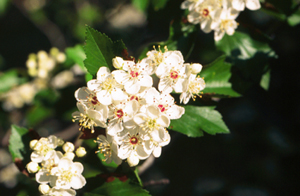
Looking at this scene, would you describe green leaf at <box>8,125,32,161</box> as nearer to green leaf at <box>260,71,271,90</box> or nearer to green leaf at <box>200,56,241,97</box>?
green leaf at <box>200,56,241,97</box>

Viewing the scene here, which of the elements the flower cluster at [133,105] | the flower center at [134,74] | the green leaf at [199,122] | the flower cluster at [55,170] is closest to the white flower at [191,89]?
the flower cluster at [133,105]

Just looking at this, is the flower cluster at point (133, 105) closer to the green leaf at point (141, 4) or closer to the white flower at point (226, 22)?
the white flower at point (226, 22)

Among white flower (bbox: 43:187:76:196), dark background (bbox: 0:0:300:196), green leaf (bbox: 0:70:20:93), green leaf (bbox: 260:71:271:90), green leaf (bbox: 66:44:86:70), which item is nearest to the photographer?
white flower (bbox: 43:187:76:196)

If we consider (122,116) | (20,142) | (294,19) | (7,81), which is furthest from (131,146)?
(7,81)

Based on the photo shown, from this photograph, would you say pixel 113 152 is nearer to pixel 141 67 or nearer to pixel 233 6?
pixel 141 67

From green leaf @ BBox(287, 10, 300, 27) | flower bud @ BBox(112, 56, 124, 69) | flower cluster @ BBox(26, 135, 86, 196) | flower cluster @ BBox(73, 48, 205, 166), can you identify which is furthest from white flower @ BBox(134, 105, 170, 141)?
green leaf @ BBox(287, 10, 300, 27)

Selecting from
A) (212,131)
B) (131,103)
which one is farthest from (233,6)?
(131,103)
